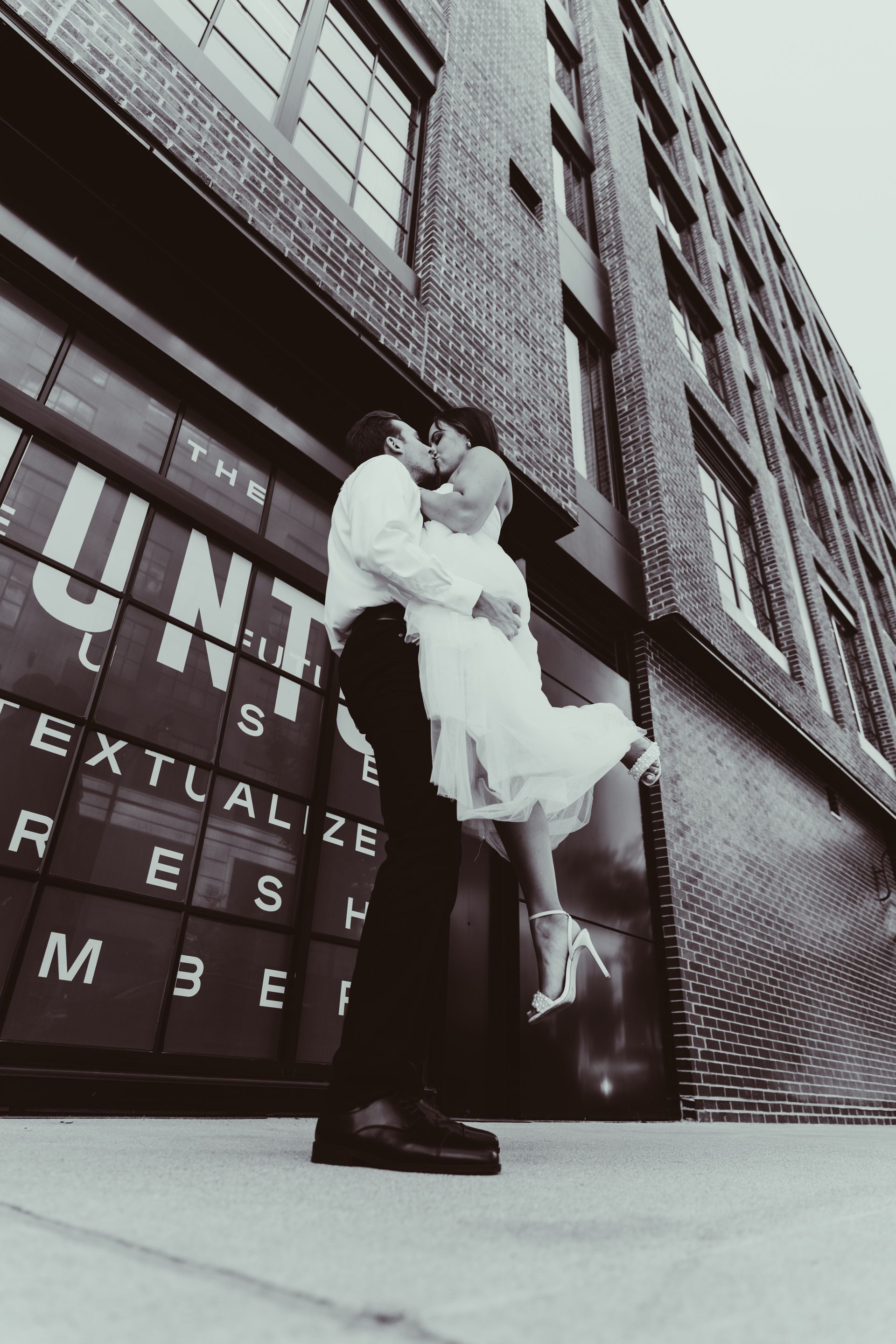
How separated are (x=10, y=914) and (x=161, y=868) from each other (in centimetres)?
57

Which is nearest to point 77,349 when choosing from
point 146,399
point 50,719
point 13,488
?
point 146,399

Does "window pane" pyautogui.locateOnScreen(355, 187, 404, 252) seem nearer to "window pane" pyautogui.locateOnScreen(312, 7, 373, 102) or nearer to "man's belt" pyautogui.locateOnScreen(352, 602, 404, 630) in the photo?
"window pane" pyautogui.locateOnScreen(312, 7, 373, 102)

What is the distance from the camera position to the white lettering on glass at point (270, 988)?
10.5 feet

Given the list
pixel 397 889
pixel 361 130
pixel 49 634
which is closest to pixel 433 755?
pixel 397 889

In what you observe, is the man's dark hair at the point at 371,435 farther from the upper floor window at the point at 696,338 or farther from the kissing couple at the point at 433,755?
the upper floor window at the point at 696,338

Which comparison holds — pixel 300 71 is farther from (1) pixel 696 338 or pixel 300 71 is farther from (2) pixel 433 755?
(1) pixel 696 338

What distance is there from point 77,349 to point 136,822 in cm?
231

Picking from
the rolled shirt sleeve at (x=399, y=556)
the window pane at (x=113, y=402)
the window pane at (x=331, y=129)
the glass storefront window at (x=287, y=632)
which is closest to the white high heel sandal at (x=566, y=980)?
the rolled shirt sleeve at (x=399, y=556)

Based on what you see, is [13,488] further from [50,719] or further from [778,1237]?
[778,1237]

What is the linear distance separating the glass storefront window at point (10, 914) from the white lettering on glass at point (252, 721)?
3.69 feet

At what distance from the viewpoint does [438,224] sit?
559cm

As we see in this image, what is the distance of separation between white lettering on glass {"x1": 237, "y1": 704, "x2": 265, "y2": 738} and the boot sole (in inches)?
89.3

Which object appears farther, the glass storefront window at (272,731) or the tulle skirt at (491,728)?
the glass storefront window at (272,731)

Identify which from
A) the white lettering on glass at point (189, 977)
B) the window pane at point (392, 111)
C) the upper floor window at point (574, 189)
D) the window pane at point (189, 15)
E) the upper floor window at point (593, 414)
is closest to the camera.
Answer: the white lettering on glass at point (189, 977)
